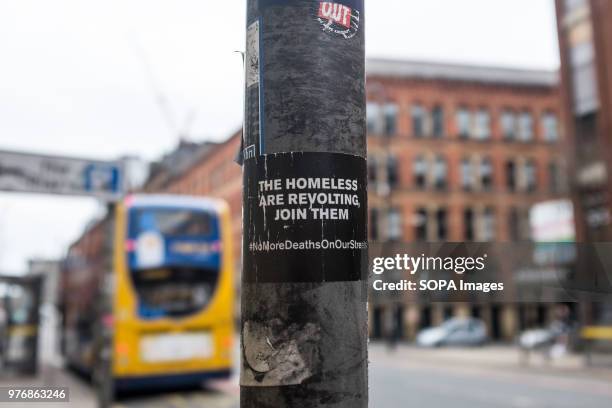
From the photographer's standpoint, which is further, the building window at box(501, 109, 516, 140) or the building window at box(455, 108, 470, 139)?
the building window at box(501, 109, 516, 140)

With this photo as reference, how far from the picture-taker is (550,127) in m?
50.2

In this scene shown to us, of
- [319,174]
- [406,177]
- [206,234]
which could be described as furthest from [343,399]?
[406,177]

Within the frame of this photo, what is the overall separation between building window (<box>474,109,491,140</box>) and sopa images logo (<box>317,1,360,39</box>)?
158 feet

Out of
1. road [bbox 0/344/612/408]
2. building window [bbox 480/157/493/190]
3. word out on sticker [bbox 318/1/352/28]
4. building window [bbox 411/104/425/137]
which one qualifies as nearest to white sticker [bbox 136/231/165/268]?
road [bbox 0/344/612/408]

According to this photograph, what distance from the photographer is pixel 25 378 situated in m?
16.5

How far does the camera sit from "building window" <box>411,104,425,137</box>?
47156 mm

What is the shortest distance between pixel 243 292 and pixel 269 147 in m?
0.38

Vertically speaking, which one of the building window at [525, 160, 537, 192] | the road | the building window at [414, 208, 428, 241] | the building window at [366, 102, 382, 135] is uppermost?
the building window at [366, 102, 382, 135]

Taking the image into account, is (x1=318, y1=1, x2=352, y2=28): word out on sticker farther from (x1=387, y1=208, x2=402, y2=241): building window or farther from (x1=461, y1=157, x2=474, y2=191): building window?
(x1=461, y1=157, x2=474, y2=191): building window

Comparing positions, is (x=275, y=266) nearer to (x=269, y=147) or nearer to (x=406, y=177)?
(x=269, y=147)

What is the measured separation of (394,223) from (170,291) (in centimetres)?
3387

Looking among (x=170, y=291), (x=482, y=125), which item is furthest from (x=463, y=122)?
(x=170, y=291)

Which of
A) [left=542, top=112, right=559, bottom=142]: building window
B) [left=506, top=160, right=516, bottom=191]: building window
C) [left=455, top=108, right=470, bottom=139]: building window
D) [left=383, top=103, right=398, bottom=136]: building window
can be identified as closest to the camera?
[left=383, top=103, right=398, bottom=136]: building window

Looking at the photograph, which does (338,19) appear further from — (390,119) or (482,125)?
(482,125)
